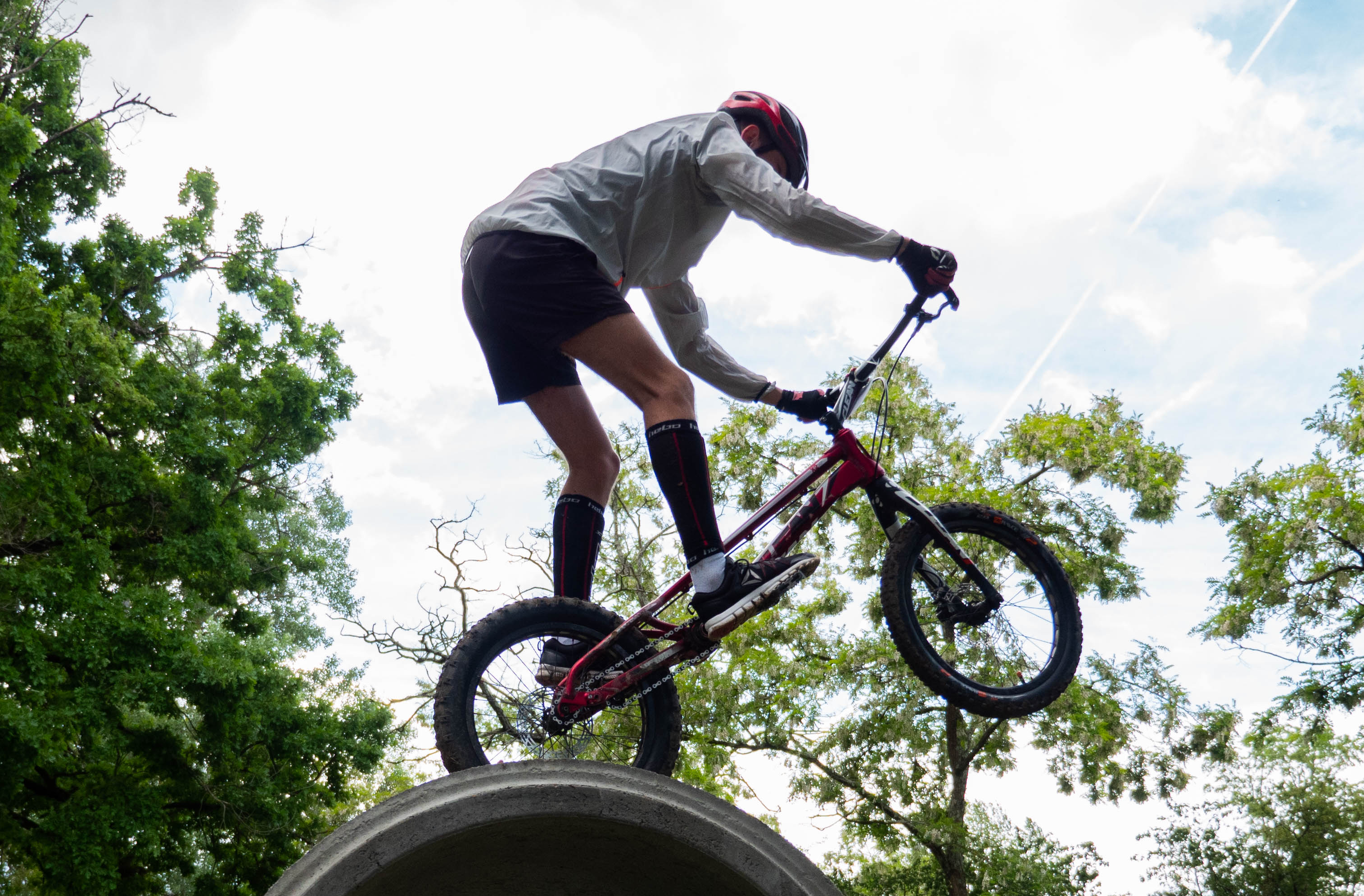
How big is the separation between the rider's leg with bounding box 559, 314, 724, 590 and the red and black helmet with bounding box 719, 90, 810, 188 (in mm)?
879

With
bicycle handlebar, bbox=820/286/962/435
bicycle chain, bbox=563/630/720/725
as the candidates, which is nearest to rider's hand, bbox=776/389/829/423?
bicycle handlebar, bbox=820/286/962/435

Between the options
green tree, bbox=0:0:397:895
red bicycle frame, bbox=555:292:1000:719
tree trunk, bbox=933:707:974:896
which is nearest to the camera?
red bicycle frame, bbox=555:292:1000:719

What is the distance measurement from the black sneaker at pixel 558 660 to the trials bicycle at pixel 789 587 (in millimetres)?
15

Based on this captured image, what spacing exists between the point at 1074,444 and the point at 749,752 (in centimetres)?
721

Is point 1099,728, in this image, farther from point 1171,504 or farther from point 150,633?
point 150,633

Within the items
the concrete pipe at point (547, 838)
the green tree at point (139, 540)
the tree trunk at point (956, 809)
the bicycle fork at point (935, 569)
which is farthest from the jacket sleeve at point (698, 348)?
the tree trunk at point (956, 809)

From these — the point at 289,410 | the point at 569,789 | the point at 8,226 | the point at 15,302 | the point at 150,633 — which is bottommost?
the point at 569,789

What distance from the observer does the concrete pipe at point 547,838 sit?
80.7 inches

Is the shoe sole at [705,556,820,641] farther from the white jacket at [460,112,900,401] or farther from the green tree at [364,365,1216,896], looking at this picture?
the green tree at [364,365,1216,896]

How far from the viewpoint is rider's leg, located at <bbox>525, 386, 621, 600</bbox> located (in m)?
3.02

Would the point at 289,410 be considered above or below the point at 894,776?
below

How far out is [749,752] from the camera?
49.4 feet

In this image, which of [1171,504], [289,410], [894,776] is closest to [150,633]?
[289,410]

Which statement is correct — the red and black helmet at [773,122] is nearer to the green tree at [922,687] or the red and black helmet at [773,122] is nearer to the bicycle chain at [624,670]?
the bicycle chain at [624,670]
